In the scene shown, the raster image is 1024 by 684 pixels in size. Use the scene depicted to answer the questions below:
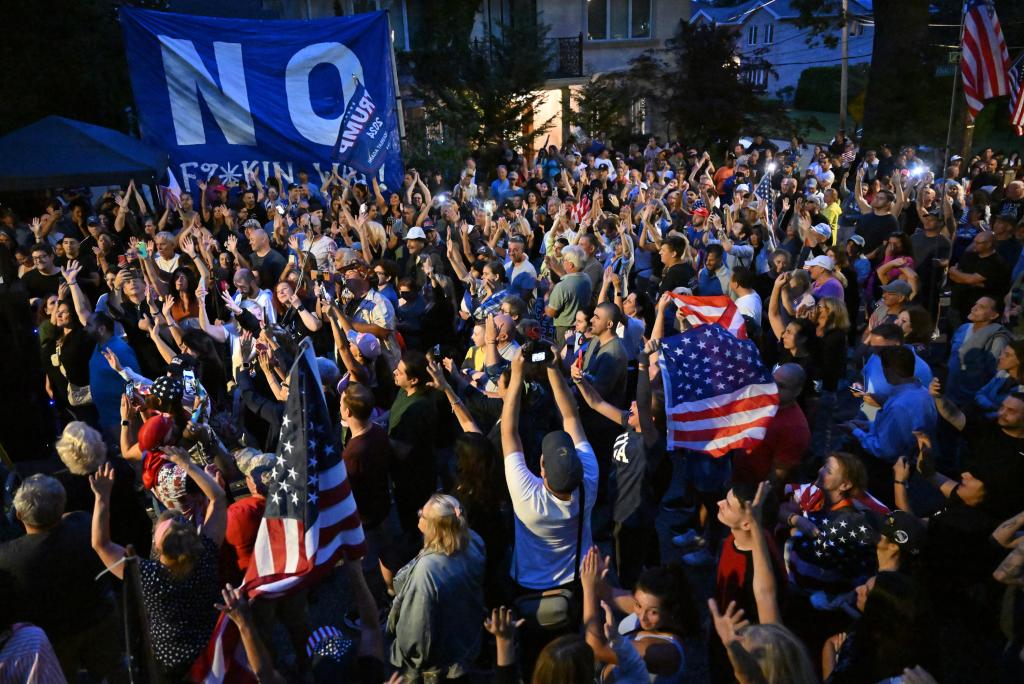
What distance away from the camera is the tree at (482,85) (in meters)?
22.8

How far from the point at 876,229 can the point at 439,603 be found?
9176 mm

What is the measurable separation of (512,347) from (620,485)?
164 cm

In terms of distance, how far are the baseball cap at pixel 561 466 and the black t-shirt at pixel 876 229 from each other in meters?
8.14

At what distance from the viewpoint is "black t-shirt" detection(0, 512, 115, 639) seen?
3.88 m

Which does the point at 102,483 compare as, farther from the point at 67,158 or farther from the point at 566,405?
the point at 67,158

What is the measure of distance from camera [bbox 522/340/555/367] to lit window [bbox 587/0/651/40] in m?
28.0

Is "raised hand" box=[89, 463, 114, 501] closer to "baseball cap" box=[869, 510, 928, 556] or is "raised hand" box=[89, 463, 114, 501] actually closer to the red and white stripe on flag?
the red and white stripe on flag

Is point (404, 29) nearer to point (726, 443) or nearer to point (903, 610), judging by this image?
point (726, 443)

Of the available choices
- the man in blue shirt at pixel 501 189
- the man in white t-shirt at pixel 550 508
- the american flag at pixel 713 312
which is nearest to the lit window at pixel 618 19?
the man in blue shirt at pixel 501 189

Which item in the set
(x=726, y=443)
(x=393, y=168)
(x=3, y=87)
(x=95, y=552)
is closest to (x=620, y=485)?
(x=726, y=443)

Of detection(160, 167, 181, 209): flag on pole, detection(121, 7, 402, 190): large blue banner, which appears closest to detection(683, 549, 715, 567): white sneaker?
detection(160, 167, 181, 209): flag on pole

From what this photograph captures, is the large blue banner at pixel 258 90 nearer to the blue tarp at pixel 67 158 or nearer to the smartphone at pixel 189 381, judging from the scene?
the blue tarp at pixel 67 158

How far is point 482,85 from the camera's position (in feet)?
75.3

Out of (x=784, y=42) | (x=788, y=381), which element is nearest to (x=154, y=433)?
(x=788, y=381)
